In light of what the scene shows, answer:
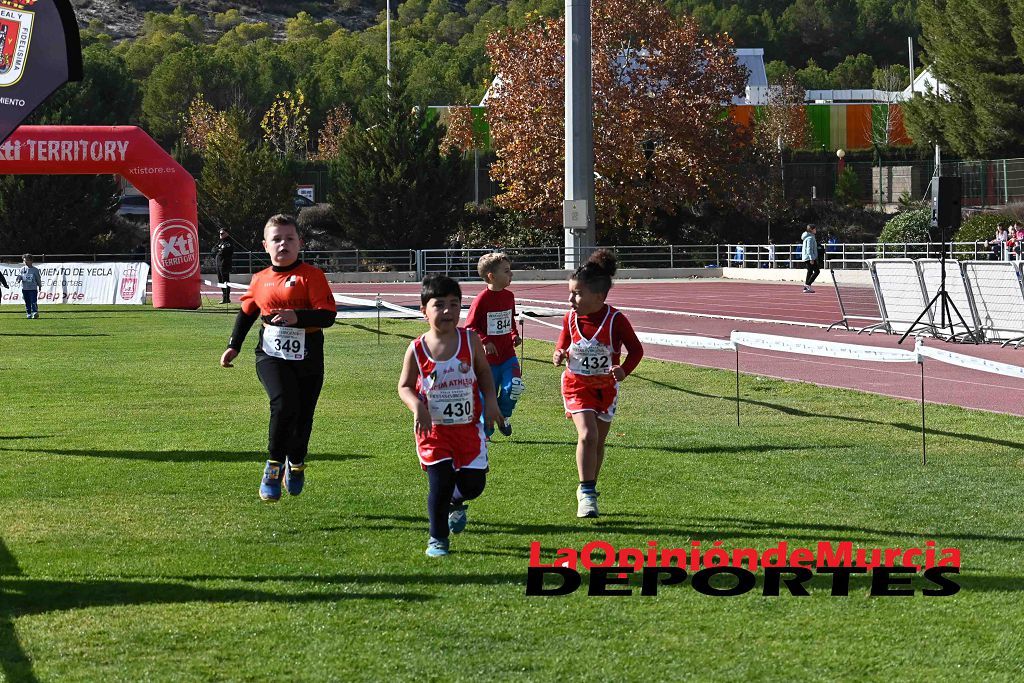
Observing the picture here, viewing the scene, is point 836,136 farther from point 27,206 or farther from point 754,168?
point 27,206

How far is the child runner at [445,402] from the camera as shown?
24.4 ft

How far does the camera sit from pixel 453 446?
748 centimetres

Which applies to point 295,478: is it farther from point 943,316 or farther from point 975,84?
point 975,84

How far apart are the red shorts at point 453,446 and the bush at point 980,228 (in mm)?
43214

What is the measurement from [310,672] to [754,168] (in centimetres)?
5566

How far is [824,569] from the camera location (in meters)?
7.19

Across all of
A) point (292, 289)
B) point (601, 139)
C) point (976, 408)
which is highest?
point (601, 139)

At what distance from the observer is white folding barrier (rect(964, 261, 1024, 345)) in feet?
68.0

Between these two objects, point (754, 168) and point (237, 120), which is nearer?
point (754, 168)

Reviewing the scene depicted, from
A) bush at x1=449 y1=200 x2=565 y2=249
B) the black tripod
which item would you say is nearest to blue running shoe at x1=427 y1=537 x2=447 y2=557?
the black tripod

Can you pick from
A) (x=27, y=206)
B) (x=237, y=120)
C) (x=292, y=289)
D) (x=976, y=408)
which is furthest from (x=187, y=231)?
(x=237, y=120)

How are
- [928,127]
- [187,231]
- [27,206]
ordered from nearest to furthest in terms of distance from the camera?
[187,231] < [27,206] < [928,127]

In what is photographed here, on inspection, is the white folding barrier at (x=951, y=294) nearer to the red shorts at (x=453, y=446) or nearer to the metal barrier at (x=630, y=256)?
→ the red shorts at (x=453, y=446)

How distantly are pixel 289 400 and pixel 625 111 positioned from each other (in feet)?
154
